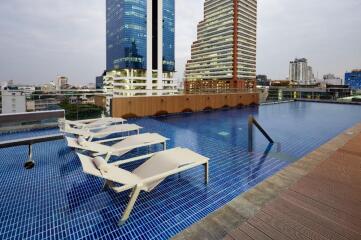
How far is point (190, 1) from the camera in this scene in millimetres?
148500

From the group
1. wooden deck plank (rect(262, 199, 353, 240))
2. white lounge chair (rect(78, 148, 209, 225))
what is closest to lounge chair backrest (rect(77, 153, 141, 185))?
white lounge chair (rect(78, 148, 209, 225))

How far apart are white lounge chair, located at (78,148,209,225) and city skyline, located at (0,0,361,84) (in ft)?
137

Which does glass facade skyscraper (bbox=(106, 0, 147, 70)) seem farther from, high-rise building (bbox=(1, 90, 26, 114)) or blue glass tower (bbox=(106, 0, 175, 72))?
high-rise building (bbox=(1, 90, 26, 114))

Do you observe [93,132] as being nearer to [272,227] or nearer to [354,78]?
[272,227]

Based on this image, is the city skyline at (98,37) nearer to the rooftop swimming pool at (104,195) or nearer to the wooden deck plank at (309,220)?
the rooftop swimming pool at (104,195)

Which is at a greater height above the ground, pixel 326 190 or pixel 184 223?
pixel 326 190

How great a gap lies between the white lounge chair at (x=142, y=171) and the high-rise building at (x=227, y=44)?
337 feet

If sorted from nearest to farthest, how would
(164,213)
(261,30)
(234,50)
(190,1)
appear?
(164,213), (234,50), (261,30), (190,1)

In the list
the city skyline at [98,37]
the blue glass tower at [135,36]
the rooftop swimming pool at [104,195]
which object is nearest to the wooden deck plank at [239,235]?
the rooftop swimming pool at [104,195]

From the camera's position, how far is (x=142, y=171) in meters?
3.17

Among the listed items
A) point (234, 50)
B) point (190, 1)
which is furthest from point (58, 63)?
point (190, 1)

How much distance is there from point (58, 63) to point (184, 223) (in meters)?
123

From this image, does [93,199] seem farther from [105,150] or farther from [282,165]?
[282,165]

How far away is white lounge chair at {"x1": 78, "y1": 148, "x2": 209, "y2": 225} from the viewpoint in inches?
98.9
